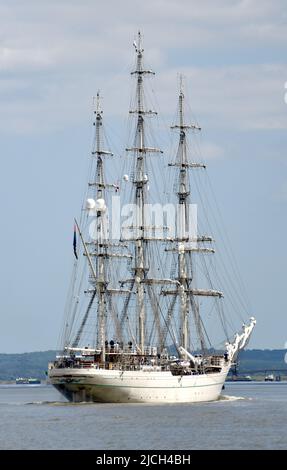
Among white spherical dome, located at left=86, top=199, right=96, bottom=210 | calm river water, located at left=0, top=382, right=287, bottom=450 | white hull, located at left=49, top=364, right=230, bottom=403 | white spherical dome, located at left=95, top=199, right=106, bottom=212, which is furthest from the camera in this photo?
white spherical dome, located at left=95, top=199, right=106, bottom=212

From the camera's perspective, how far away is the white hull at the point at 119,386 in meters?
164

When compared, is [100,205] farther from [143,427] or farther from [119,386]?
[143,427]

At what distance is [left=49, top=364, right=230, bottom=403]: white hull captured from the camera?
536 ft

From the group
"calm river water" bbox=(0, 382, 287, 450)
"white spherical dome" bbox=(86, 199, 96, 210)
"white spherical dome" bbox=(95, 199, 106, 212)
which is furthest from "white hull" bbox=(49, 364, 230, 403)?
"white spherical dome" bbox=(95, 199, 106, 212)

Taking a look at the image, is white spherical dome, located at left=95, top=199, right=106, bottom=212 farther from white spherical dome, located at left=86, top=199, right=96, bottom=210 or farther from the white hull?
the white hull

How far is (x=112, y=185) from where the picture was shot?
17525cm

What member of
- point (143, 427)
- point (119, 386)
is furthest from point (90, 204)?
point (143, 427)

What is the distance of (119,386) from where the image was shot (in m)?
165

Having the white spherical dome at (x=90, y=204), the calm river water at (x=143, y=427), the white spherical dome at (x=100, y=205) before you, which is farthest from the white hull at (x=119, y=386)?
the white spherical dome at (x=100, y=205)
